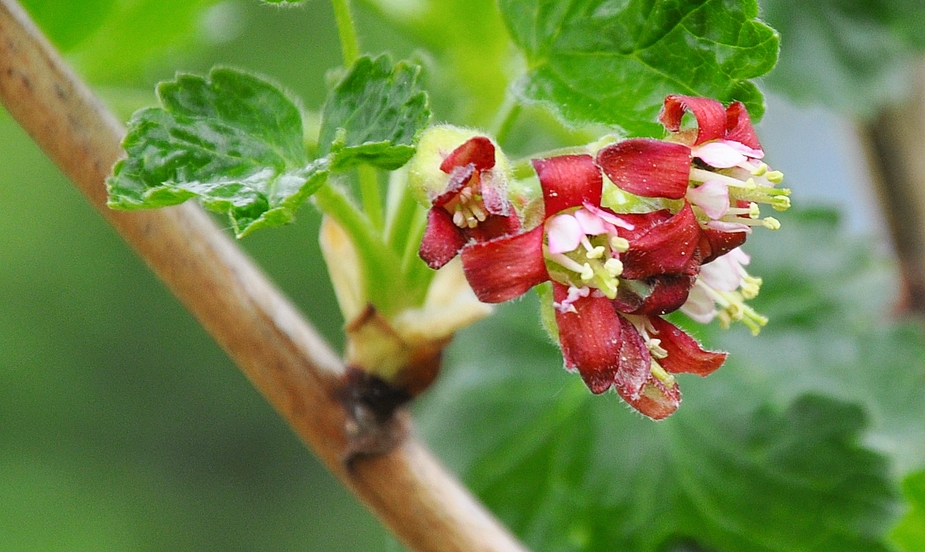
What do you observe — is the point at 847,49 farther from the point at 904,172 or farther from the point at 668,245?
the point at 668,245

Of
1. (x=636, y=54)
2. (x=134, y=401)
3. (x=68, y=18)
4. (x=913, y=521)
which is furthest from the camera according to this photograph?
(x=134, y=401)

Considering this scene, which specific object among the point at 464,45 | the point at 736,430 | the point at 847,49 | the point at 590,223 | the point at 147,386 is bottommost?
the point at 147,386

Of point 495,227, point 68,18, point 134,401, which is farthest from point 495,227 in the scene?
point 134,401

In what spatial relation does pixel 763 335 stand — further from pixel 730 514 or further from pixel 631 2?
pixel 631 2

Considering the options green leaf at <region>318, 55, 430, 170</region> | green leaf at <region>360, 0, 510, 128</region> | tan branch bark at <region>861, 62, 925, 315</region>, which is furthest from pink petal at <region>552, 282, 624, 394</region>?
tan branch bark at <region>861, 62, 925, 315</region>

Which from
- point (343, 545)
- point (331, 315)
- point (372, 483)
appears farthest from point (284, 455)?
point (372, 483)

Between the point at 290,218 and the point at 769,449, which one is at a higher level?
the point at 290,218

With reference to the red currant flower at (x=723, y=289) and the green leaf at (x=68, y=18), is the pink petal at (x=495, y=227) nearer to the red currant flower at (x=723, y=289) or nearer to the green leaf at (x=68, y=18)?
the red currant flower at (x=723, y=289)
